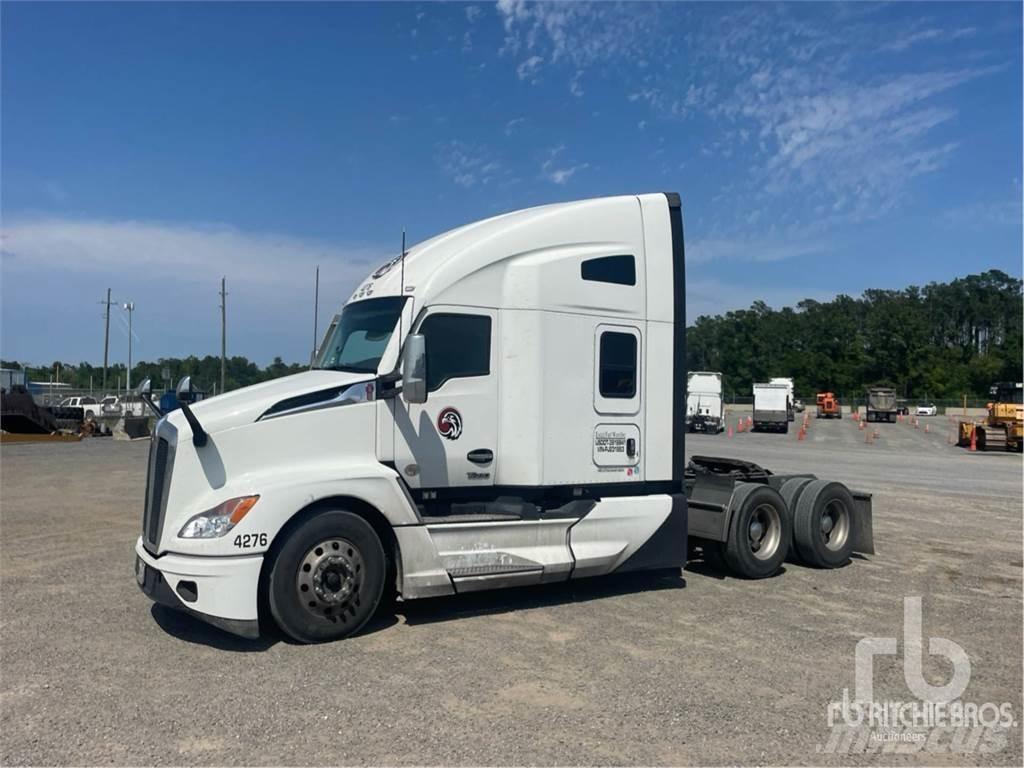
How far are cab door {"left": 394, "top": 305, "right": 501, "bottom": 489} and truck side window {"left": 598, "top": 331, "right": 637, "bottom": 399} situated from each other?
3.74 feet

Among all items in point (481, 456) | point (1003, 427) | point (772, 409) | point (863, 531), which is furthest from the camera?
point (772, 409)

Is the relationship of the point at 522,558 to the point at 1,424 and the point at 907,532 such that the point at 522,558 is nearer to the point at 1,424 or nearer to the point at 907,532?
the point at 907,532

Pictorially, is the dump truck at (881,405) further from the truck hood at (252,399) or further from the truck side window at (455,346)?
the truck hood at (252,399)

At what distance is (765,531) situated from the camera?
9.00 m

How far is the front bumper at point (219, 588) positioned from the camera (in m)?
5.76

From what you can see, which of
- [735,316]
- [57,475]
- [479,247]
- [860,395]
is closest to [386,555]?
[479,247]

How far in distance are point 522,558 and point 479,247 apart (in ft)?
8.87

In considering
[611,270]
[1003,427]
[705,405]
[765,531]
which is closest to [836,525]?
[765,531]

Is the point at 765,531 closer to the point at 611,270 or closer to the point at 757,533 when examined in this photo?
the point at 757,533

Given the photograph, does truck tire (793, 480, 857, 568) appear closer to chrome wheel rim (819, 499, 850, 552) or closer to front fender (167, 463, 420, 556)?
chrome wheel rim (819, 499, 850, 552)

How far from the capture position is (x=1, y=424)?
31.0 m

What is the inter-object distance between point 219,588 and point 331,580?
79 cm

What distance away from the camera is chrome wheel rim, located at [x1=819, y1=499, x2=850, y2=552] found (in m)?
9.52

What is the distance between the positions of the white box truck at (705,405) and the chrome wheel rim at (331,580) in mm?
39632
